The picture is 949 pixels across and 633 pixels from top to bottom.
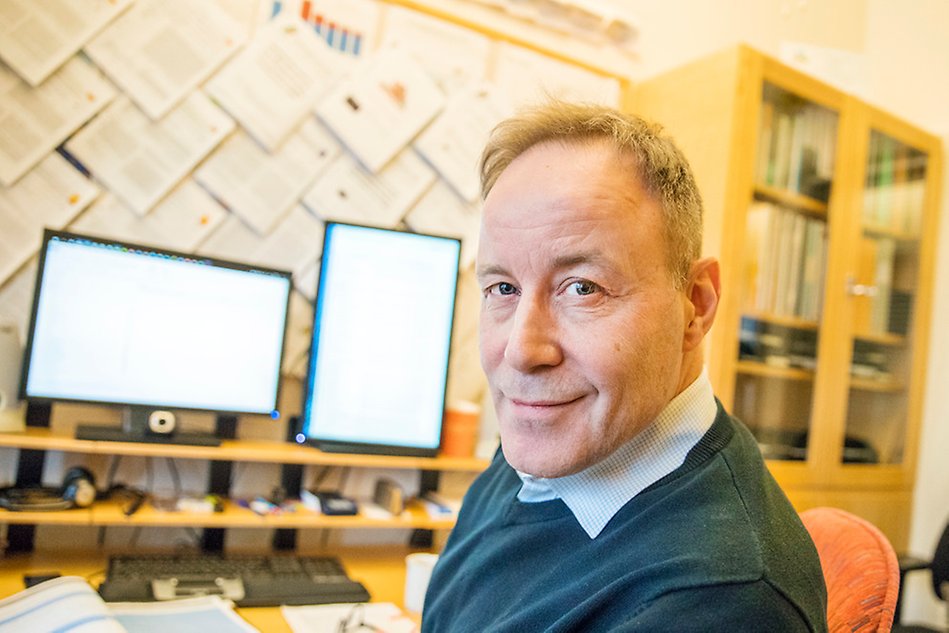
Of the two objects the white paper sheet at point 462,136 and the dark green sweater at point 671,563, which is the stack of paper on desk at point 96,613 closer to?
the dark green sweater at point 671,563

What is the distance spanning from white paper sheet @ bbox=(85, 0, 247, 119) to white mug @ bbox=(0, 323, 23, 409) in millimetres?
575

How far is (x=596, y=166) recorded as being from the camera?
31.4 inches

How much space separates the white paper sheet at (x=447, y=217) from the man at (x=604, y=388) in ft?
3.50

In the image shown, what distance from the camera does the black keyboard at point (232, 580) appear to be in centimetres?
128

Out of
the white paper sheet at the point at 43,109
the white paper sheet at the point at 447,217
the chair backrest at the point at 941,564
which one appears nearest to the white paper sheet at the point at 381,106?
the white paper sheet at the point at 447,217

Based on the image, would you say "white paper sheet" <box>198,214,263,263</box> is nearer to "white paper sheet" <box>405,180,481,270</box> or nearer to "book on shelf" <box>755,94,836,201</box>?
"white paper sheet" <box>405,180,481,270</box>

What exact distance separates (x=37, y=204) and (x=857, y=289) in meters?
2.34

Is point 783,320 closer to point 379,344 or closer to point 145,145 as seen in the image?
point 379,344

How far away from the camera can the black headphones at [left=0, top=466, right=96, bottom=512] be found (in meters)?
1.35

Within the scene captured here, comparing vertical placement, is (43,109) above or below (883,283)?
above

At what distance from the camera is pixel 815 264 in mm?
2271

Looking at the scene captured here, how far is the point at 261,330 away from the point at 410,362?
36 cm

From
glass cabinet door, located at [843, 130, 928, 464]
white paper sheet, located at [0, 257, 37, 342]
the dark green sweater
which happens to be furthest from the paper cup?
glass cabinet door, located at [843, 130, 928, 464]

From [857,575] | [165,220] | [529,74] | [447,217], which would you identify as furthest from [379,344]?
[857,575]
